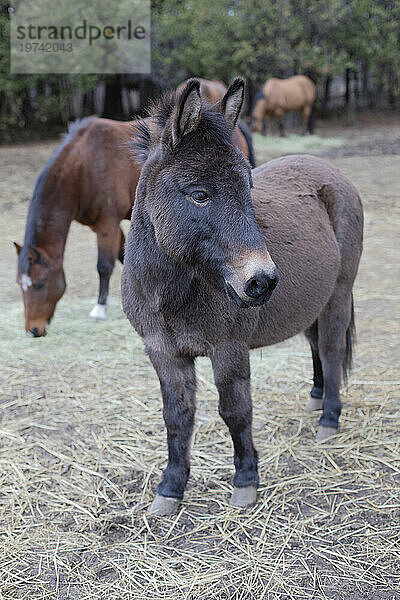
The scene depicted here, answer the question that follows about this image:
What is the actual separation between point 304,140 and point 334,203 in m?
13.1

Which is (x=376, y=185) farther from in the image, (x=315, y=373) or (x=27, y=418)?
(x=27, y=418)

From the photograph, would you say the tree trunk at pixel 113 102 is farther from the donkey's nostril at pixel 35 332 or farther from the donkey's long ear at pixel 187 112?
the donkey's long ear at pixel 187 112

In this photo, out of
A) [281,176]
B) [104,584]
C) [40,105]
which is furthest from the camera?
[40,105]

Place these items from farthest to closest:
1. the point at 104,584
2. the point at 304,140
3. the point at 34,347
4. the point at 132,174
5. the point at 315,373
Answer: the point at 304,140
the point at 132,174
the point at 34,347
the point at 315,373
the point at 104,584

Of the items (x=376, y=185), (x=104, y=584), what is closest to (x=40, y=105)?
(x=376, y=185)

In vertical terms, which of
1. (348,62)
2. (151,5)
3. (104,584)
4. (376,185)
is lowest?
(104,584)

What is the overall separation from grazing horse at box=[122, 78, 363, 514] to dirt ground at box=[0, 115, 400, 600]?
0.19m

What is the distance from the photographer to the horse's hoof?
16.5ft

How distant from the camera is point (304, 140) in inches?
600

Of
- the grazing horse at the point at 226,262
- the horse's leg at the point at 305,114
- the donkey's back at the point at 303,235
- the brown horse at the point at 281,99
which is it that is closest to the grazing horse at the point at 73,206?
the donkey's back at the point at 303,235

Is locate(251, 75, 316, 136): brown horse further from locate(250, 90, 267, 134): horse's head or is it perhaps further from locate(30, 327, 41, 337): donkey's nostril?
locate(30, 327, 41, 337): donkey's nostril

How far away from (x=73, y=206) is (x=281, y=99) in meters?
12.5

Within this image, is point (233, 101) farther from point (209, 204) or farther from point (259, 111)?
point (259, 111)

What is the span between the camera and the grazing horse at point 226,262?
1905 mm
